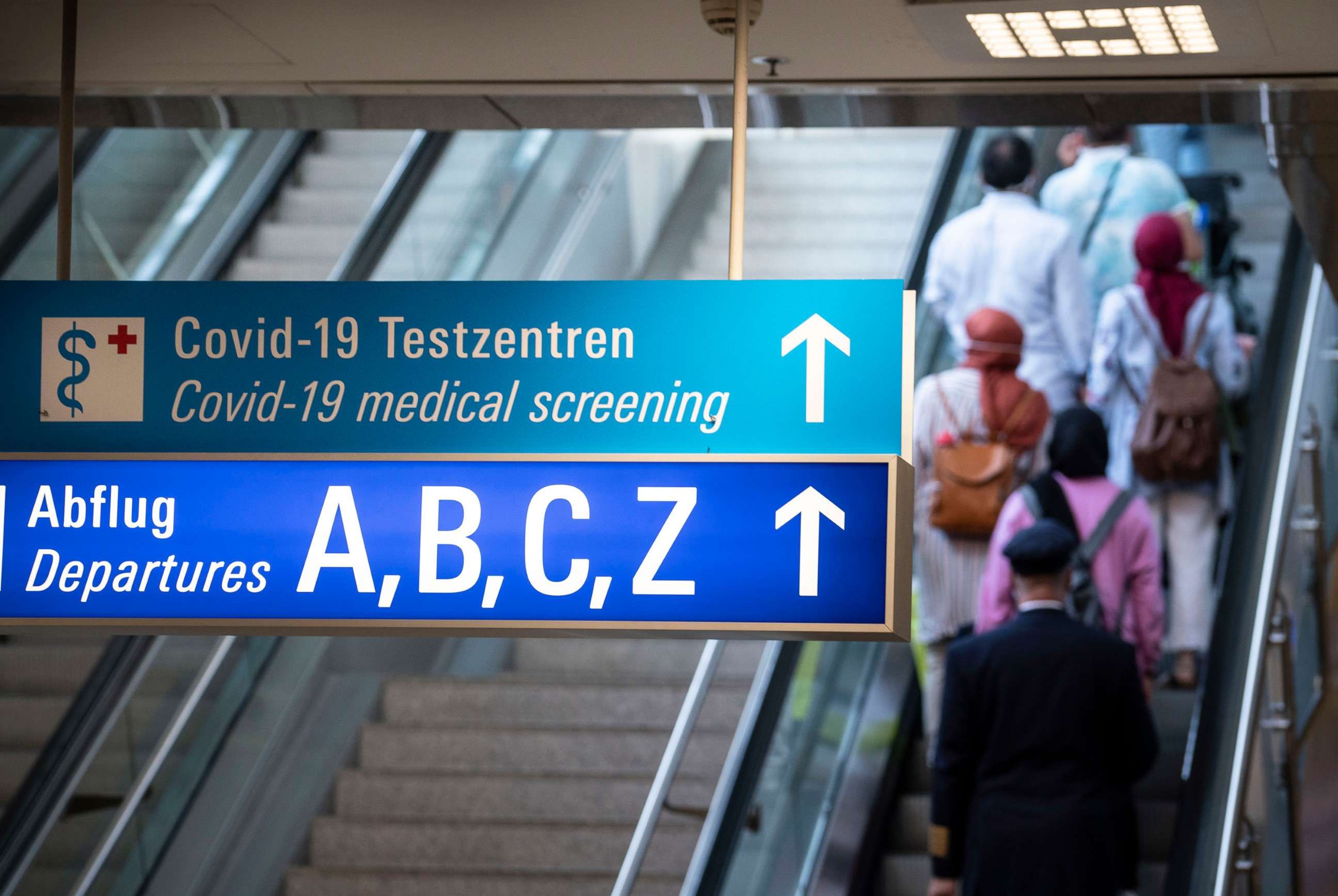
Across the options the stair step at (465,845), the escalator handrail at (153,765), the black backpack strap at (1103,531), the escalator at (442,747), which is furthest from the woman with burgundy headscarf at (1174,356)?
the escalator handrail at (153,765)

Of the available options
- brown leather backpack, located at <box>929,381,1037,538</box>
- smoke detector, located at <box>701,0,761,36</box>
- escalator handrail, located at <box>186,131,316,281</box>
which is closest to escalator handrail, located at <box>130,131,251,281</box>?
escalator handrail, located at <box>186,131,316,281</box>

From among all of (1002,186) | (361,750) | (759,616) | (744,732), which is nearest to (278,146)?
(361,750)

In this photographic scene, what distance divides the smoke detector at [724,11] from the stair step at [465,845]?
177 inches

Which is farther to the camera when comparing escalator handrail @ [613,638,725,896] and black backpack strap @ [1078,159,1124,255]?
black backpack strap @ [1078,159,1124,255]

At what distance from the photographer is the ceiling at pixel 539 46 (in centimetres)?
362

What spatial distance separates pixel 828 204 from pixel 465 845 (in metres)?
6.16

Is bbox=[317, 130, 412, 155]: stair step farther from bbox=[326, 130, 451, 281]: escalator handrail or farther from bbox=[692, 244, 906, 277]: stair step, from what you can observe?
bbox=[692, 244, 906, 277]: stair step

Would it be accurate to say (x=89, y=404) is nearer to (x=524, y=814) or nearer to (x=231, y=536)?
(x=231, y=536)

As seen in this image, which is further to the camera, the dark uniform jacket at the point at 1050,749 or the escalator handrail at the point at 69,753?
the escalator handrail at the point at 69,753

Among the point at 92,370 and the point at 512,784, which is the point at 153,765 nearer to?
the point at 512,784

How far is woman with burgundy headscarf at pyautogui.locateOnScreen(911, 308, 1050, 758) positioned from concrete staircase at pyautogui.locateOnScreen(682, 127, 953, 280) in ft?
13.5

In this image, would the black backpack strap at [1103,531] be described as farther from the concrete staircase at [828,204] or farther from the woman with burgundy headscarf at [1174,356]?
the concrete staircase at [828,204]

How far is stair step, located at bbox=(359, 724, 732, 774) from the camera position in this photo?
7.50 metres

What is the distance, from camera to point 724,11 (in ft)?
11.0
